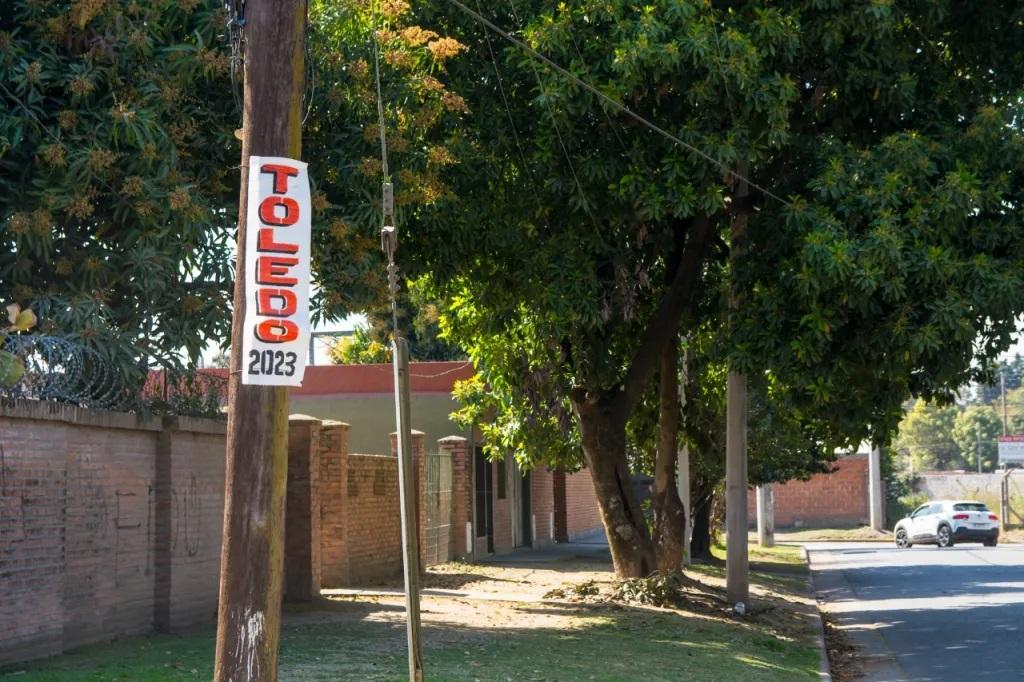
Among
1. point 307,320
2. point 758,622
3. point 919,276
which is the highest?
point 919,276

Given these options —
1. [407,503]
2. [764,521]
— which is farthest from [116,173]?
[764,521]

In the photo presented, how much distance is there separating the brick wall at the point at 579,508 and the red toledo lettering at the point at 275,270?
2884 centimetres

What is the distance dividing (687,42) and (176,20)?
4957 millimetres

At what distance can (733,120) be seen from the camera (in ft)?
45.8

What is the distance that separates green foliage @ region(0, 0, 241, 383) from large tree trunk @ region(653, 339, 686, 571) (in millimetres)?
7600

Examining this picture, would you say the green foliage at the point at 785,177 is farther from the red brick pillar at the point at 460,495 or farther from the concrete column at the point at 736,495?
the red brick pillar at the point at 460,495

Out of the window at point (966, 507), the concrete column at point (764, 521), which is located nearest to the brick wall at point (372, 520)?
the concrete column at point (764, 521)

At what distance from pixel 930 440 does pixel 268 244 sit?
412 feet

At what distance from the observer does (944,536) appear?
40.3 m

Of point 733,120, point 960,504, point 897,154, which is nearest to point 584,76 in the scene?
point 733,120

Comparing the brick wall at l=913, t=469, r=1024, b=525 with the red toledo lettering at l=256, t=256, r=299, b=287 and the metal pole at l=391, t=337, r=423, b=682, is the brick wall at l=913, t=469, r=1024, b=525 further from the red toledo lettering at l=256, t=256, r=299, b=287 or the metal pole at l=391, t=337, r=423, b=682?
the red toledo lettering at l=256, t=256, r=299, b=287

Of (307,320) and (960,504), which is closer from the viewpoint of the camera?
(307,320)

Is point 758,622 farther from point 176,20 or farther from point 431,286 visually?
point 176,20

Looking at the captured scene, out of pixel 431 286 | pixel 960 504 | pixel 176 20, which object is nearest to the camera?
pixel 176 20
